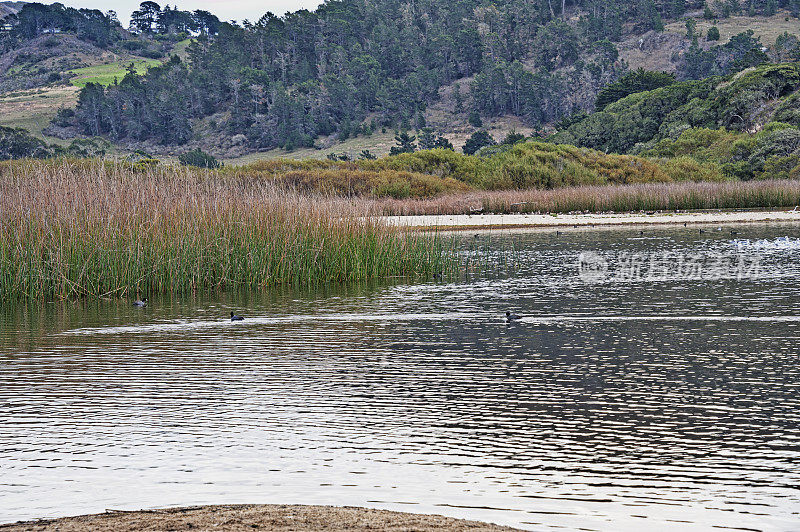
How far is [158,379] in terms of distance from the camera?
8109 millimetres

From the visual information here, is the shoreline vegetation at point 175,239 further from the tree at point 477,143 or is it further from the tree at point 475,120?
the tree at point 475,120

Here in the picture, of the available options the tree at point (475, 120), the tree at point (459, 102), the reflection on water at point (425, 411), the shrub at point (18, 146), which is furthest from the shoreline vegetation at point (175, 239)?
the tree at point (459, 102)

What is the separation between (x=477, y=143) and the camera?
96250mm

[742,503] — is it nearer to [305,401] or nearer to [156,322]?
[305,401]

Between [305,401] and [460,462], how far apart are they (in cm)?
202

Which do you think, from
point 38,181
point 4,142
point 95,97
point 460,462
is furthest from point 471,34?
point 460,462

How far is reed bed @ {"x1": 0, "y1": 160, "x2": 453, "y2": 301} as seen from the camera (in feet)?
46.7

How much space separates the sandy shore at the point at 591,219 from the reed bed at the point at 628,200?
131 centimetres

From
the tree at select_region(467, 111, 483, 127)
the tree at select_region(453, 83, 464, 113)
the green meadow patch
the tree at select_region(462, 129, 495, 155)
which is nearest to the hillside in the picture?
the tree at select_region(462, 129, 495, 155)

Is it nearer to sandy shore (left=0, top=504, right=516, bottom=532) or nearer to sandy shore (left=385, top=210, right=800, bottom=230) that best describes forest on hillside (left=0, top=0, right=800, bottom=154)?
sandy shore (left=385, top=210, right=800, bottom=230)

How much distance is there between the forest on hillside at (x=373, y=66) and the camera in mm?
119000

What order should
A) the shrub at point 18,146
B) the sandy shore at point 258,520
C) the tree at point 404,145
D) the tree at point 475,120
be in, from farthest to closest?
the tree at point 475,120 → the tree at point 404,145 → the shrub at point 18,146 → the sandy shore at point 258,520

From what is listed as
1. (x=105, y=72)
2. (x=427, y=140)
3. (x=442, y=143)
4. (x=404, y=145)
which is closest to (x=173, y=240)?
(x=404, y=145)

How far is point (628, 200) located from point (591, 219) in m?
4.09
